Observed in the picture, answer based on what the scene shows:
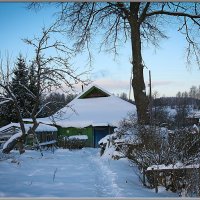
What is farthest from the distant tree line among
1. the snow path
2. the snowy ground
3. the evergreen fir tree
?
the snow path

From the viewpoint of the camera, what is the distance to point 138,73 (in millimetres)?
5176

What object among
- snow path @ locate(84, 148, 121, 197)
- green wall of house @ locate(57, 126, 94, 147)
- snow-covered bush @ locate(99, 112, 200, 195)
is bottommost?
snow path @ locate(84, 148, 121, 197)

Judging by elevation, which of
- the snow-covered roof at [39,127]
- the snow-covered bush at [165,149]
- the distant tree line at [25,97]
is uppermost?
the distant tree line at [25,97]

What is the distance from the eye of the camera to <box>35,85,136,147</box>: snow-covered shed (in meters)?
4.85

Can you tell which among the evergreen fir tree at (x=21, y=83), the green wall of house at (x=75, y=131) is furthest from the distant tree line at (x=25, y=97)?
the green wall of house at (x=75, y=131)

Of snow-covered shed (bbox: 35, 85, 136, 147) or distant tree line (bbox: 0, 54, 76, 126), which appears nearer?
distant tree line (bbox: 0, 54, 76, 126)

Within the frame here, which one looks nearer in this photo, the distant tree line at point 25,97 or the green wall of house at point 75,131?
the distant tree line at point 25,97

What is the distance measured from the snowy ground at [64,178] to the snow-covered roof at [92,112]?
53 centimetres

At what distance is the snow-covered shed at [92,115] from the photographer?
4.85 meters

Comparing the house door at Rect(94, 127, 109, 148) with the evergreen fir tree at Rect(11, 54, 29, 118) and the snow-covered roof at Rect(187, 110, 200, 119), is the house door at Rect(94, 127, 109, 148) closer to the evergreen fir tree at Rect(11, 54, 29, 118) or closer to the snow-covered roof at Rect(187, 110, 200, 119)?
the evergreen fir tree at Rect(11, 54, 29, 118)

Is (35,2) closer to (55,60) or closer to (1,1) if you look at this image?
(1,1)

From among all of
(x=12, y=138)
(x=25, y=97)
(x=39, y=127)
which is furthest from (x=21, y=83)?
(x=12, y=138)

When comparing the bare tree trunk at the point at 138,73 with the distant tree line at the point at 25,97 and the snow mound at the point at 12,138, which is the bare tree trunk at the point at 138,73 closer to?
the distant tree line at the point at 25,97

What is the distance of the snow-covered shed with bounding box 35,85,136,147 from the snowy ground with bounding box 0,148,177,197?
42 cm
